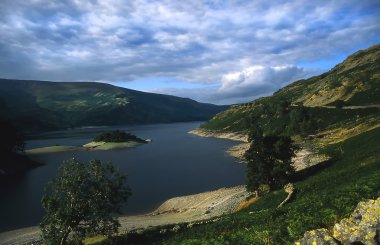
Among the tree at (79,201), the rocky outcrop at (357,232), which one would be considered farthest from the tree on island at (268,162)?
the rocky outcrop at (357,232)

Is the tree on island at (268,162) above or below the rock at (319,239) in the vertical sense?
below

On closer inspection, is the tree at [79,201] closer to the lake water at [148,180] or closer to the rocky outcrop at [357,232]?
the rocky outcrop at [357,232]

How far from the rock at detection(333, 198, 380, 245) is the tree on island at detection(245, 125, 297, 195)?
44925 mm

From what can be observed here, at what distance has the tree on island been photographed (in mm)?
59000

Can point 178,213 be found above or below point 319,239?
below

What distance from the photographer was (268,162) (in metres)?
60.6

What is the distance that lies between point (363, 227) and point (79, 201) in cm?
3108

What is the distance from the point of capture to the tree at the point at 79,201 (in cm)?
3731

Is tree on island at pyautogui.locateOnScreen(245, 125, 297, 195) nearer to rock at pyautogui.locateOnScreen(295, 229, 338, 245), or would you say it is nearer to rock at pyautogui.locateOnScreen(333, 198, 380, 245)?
rock at pyautogui.locateOnScreen(333, 198, 380, 245)

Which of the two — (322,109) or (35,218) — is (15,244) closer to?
(35,218)

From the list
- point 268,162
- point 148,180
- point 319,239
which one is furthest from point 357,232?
point 148,180

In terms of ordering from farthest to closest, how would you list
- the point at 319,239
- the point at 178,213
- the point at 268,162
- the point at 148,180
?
1. the point at 148,180
2. the point at 178,213
3. the point at 268,162
4. the point at 319,239

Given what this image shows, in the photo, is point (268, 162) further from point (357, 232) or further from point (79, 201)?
point (357, 232)

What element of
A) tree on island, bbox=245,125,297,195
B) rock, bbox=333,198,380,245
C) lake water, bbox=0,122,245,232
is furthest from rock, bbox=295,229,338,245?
lake water, bbox=0,122,245,232
